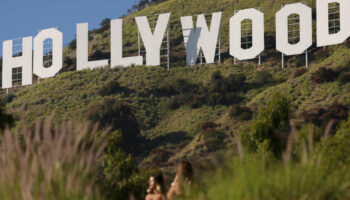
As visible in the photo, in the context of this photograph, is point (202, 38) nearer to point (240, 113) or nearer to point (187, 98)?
point (187, 98)

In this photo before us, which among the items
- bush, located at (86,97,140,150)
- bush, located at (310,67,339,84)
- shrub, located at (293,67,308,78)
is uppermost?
shrub, located at (293,67,308,78)

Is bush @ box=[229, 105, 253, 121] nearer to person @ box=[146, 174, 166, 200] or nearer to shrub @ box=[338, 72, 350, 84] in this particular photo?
shrub @ box=[338, 72, 350, 84]

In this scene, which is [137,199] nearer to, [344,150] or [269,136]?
[269,136]

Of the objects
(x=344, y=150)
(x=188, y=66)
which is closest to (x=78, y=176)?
(x=344, y=150)

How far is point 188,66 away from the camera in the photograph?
64.8 metres

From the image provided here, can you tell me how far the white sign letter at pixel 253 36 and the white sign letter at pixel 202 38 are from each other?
1.63 m

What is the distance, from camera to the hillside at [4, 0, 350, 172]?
1977 inches

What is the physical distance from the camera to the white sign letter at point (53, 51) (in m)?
60.5

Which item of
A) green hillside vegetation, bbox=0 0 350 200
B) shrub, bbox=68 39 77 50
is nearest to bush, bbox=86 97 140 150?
green hillside vegetation, bbox=0 0 350 200

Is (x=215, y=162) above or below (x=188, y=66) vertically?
below

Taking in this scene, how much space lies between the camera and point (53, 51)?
200ft

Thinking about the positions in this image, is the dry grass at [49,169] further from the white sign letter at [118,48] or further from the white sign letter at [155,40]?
the white sign letter at [118,48]

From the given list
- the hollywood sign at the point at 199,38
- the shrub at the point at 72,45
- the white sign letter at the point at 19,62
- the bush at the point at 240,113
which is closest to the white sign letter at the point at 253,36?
the hollywood sign at the point at 199,38

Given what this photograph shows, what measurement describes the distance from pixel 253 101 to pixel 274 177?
161 ft
